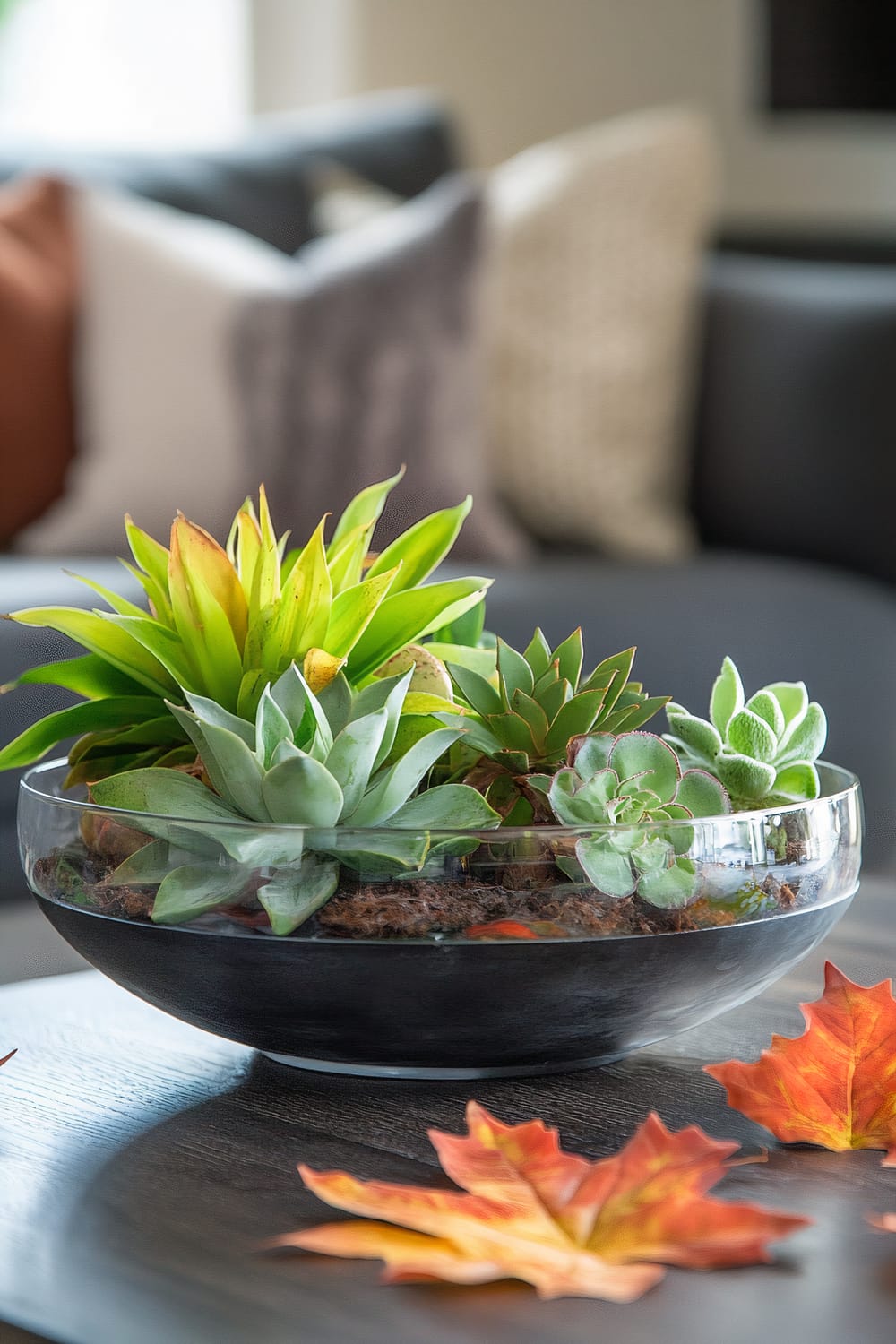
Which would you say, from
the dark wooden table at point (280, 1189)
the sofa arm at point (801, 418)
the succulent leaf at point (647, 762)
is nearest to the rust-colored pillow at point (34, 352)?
the sofa arm at point (801, 418)

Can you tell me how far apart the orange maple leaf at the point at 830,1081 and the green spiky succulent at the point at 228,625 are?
204 mm

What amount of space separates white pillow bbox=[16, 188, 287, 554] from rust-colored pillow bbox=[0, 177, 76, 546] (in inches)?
0.7

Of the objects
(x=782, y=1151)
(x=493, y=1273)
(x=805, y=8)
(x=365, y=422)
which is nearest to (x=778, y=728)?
(x=782, y=1151)

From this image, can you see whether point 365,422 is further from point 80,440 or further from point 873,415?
point 873,415

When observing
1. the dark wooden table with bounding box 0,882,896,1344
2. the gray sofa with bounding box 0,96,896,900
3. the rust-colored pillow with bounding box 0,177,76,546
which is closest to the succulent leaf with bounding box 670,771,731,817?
the dark wooden table with bounding box 0,882,896,1344

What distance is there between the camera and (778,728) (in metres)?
0.65

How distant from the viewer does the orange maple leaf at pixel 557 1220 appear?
46cm

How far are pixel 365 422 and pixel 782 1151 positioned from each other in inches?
56.6

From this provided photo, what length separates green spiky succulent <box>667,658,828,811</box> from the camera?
0.63m

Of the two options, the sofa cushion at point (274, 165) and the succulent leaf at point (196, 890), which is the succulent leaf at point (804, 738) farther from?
the sofa cushion at point (274, 165)

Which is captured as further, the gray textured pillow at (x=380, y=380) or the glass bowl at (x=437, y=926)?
the gray textured pillow at (x=380, y=380)

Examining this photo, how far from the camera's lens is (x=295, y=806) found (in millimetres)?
537

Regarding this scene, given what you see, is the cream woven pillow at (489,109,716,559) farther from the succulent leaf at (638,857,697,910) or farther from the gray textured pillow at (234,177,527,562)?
the succulent leaf at (638,857,697,910)

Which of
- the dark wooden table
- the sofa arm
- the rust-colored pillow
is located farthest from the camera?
the sofa arm
